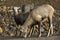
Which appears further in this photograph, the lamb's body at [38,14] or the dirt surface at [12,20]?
the dirt surface at [12,20]

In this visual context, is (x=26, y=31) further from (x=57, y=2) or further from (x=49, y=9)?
(x=57, y=2)

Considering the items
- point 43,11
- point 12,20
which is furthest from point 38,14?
point 12,20

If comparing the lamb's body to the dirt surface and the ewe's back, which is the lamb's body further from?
the dirt surface

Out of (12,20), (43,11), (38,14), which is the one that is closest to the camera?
(38,14)

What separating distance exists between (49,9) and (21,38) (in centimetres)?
114

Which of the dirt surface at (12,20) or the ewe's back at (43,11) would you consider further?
the dirt surface at (12,20)

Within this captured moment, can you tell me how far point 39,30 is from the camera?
25.8 feet


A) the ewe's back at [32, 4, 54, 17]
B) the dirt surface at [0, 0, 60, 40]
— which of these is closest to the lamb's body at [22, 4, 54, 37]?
the ewe's back at [32, 4, 54, 17]

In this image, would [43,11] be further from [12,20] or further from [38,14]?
[12,20]

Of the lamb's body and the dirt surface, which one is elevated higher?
the lamb's body

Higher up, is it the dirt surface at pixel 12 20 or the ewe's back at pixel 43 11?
the ewe's back at pixel 43 11

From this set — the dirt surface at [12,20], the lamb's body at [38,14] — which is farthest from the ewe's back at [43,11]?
the dirt surface at [12,20]

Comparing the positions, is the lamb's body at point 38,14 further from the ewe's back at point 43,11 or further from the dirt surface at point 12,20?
the dirt surface at point 12,20

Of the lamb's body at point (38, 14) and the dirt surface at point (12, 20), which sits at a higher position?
the lamb's body at point (38, 14)
